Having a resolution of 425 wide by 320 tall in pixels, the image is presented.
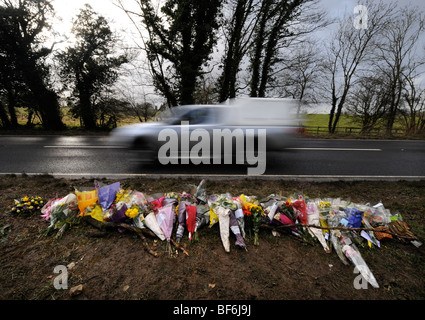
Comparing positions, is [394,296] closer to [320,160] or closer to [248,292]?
[248,292]

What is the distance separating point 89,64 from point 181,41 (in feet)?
22.8

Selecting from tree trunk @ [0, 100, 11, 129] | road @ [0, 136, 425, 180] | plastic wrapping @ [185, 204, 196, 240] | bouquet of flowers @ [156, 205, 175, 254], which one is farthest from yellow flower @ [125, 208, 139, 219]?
tree trunk @ [0, 100, 11, 129]

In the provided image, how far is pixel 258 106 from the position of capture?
4820 millimetres

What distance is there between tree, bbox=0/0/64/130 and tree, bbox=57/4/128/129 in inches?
58.2

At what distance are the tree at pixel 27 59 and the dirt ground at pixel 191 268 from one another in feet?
49.0

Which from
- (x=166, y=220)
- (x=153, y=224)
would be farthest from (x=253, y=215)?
(x=153, y=224)

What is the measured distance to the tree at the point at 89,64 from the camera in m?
12.9

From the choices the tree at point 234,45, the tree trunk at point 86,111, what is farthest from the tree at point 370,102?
the tree trunk at point 86,111

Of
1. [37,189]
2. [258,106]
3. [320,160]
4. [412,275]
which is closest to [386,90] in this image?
[320,160]

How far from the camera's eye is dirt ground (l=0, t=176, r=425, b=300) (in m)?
1.51

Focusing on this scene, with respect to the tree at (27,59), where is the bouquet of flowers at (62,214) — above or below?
below

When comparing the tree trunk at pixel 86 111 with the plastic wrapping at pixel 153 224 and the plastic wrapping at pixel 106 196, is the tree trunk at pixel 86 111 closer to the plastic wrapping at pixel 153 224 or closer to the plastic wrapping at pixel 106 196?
the plastic wrapping at pixel 106 196

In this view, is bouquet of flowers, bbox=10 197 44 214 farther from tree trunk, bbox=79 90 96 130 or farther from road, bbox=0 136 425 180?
tree trunk, bbox=79 90 96 130
